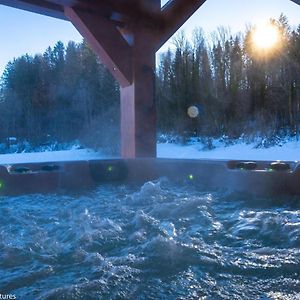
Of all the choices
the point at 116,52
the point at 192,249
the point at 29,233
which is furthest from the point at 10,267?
the point at 116,52

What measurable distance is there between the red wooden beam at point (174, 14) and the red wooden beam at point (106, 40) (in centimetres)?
41

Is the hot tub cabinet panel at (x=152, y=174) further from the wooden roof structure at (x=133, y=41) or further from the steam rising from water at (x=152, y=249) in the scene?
the wooden roof structure at (x=133, y=41)

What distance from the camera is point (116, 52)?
127 inches

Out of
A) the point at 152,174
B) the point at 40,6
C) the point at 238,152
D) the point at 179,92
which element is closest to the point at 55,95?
the point at 179,92

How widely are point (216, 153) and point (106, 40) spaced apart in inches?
208

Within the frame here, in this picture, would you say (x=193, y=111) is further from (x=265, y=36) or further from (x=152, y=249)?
(x=152, y=249)

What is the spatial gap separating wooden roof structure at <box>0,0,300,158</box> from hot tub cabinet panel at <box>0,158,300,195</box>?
1.31 ft

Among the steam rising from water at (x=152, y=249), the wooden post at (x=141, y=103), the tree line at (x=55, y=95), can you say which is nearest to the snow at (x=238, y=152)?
the tree line at (x=55, y=95)

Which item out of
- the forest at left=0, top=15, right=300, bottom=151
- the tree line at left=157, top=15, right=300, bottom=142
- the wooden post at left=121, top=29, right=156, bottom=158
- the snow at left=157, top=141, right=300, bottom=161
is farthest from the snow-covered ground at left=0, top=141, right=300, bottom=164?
the wooden post at left=121, top=29, right=156, bottom=158

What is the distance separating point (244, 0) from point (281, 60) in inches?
200

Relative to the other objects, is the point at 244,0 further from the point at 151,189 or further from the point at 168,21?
the point at 151,189

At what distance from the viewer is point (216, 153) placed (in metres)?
7.98

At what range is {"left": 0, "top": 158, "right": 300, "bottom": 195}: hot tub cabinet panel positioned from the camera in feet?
7.82

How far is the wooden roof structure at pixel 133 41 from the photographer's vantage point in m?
3.09
